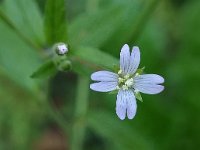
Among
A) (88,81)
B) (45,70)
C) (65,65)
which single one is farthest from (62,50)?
(88,81)

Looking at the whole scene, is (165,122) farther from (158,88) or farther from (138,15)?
(158,88)

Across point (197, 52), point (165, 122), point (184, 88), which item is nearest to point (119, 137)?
point (165, 122)

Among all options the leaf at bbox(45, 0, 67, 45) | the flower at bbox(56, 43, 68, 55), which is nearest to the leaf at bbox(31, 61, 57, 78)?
the flower at bbox(56, 43, 68, 55)

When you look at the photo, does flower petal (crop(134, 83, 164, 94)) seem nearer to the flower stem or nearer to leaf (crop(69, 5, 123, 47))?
leaf (crop(69, 5, 123, 47))

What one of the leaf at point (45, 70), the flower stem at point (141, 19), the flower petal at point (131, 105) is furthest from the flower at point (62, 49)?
the flower stem at point (141, 19)

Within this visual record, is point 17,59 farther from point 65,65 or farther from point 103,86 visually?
point 103,86
